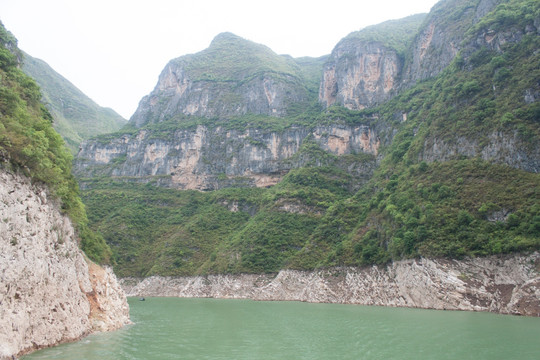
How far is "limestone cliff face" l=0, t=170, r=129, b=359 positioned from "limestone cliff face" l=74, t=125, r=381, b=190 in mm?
87415

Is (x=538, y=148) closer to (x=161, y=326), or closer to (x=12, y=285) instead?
(x=161, y=326)

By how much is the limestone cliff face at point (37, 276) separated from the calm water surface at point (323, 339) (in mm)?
1142

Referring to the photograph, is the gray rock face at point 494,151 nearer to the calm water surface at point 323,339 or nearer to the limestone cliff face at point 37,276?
the calm water surface at point 323,339

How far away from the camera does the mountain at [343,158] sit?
47969 millimetres

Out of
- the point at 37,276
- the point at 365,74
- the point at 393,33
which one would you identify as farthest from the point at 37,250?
the point at 393,33

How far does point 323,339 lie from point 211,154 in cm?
10537

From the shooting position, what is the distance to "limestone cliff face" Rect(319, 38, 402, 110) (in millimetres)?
119375

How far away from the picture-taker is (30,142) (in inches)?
795

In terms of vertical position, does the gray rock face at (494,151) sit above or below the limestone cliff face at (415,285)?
above

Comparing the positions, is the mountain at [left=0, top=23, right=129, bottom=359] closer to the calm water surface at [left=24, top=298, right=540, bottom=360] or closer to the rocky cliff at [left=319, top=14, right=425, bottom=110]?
the calm water surface at [left=24, top=298, right=540, bottom=360]

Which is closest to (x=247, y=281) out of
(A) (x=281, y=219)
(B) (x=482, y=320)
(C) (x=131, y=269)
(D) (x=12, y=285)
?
(A) (x=281, y=219)

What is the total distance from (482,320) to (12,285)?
33.9m

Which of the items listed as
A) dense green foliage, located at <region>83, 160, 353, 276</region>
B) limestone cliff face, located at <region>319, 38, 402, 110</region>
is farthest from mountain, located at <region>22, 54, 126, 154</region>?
limestone cliff face, located at <region>319, 38, 402, 110</region>

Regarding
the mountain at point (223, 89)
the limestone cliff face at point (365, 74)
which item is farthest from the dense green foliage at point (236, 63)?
the limestone cliff face at point (365, 74)
